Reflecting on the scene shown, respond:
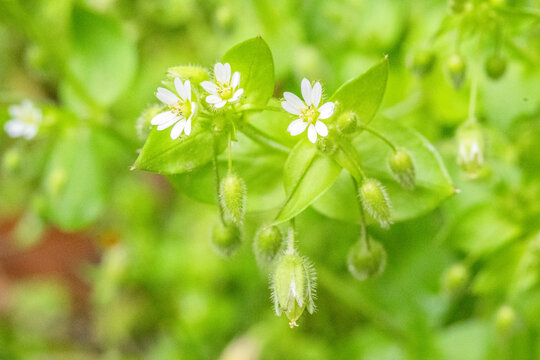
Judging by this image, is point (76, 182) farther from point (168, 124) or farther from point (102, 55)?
point (168, 124)

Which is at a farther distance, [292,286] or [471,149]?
[471,149]

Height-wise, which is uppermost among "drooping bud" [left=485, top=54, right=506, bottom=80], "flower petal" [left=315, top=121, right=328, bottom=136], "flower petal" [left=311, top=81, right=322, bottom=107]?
"drooping bud" [left=485, top=54, right=506, bottom=80]

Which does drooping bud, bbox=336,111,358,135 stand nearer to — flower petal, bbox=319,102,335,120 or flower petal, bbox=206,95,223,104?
flower petal, bbox=319,102,335,120

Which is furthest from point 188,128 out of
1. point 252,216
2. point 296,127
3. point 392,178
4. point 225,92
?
point 252,216

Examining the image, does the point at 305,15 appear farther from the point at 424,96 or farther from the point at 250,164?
the point at 250,164

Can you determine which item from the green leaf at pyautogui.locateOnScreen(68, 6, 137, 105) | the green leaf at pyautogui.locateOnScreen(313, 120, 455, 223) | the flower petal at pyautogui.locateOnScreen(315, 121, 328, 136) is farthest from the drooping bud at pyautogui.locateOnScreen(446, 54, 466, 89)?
the green leaf at pyautogui.locateOnScreen(68, 6, 137, 105)

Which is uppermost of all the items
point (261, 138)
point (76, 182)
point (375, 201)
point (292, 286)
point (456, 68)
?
point (456, 68)
